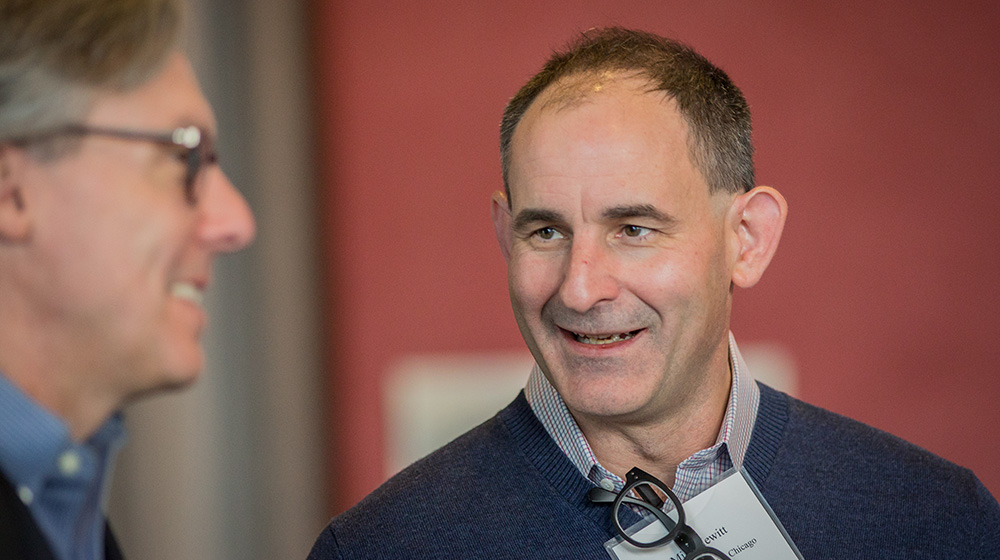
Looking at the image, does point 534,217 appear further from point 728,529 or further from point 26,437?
point 26,437

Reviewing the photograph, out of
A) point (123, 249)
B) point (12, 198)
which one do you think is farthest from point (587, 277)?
point (12, 198)

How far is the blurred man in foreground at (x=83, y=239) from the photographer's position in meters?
0.96

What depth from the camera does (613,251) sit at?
1541mm

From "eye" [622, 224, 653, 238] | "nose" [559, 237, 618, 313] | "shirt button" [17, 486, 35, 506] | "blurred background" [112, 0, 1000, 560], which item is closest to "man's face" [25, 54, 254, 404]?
"shirt button" [17, 486, 35, 506]

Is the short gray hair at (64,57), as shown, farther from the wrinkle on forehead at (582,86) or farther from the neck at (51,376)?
the wrinkle on forehead at (582,86)

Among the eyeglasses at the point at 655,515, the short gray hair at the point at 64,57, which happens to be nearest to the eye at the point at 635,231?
the eyeglasses at the point at 655,515

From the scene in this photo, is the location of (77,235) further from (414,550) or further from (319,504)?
(319,504)

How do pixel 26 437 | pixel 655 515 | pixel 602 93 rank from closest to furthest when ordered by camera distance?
1. pixel 26 437
2. pixel 655 515
3. pixel 602 93

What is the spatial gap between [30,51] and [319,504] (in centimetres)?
280

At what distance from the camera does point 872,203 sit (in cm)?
352

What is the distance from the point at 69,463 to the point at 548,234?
0.83 m

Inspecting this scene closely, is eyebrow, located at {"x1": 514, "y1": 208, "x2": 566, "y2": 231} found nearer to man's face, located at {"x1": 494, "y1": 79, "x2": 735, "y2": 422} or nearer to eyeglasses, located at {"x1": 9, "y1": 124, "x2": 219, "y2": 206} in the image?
man's face, located at {"x1": 494, "y1": 79, "x2": 735, "y2": 422}

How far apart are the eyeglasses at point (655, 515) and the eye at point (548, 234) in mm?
393

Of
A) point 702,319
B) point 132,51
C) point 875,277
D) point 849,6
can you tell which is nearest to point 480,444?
point 702,319
